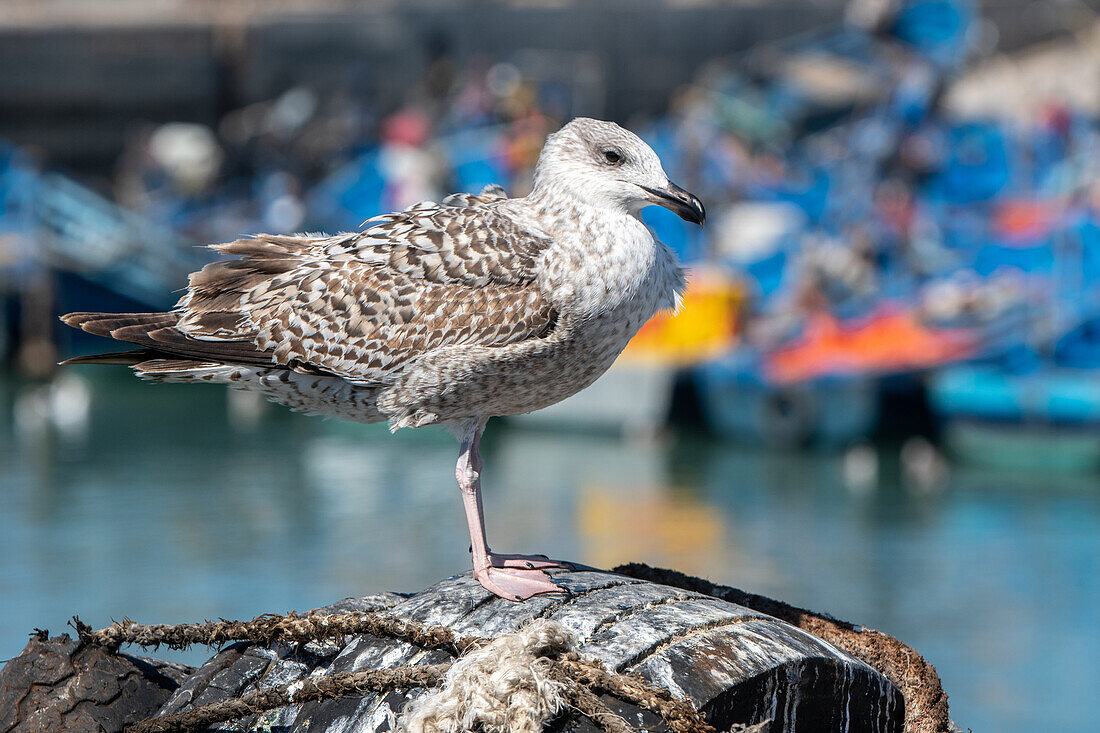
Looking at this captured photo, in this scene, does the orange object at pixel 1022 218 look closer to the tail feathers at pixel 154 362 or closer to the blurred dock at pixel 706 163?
the blurred dock at pixel 706 163

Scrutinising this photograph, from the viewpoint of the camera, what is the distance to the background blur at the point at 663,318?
1678 cm

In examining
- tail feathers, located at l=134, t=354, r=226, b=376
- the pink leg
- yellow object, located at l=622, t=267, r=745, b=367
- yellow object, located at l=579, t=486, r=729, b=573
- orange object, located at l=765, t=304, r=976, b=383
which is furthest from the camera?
yellow object, located at l=622, t=267, r=745, b=367

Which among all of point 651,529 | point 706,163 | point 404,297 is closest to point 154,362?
point 404,297

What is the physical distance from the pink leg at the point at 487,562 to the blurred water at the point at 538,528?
851 centimetres

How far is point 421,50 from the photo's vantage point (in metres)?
38.6

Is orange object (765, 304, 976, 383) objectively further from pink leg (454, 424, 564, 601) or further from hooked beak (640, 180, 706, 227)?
pink leg (454, 424, 564, 601)

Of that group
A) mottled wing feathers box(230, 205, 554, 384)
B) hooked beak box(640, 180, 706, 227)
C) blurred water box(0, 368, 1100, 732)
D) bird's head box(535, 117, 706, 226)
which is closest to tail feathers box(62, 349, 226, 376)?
mottled wing feathers box(230, 205, 554, 384)

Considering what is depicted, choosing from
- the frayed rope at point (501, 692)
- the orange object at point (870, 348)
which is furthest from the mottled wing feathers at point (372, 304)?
the orange object at point (870, 348)

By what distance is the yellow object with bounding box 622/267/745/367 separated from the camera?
979 inches

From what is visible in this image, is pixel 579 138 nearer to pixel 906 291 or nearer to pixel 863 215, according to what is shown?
pixel 906 291

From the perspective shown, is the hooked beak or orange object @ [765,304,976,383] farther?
orange object @ [765,304,976,383]

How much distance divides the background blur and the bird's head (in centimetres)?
904

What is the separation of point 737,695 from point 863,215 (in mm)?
24157

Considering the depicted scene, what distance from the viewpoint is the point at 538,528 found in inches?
728
